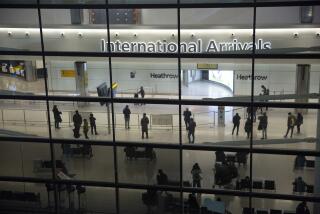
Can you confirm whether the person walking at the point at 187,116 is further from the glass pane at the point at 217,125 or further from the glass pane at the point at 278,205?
the glass pane at the point at 278,205

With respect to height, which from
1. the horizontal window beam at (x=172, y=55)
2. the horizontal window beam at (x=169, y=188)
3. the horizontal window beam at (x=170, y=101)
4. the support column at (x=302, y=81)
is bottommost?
the horizontal window beam at (x=169, y=188)

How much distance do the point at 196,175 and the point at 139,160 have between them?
1947 mm

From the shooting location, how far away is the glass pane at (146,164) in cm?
1550

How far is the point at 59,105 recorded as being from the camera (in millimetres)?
15891

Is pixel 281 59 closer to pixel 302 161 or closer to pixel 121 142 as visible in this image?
pixel 302 161

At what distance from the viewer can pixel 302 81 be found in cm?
1437

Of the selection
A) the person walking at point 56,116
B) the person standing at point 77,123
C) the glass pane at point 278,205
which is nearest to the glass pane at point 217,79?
the glass pane at point 278,205

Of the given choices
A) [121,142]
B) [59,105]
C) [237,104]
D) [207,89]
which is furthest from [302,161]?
[59,105]

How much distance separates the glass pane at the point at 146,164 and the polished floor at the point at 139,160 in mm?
33

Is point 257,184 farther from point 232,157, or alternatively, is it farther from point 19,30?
point 19,30

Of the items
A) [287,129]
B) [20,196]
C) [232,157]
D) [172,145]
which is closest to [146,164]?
[172,145]

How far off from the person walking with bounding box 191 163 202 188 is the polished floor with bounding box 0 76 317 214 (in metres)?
0.12

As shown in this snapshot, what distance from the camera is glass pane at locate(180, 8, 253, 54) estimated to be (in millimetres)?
14141

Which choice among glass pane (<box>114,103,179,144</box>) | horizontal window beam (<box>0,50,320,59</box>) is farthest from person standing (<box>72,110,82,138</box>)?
horizontal window beam (<box>0,50,320,59</box>)
